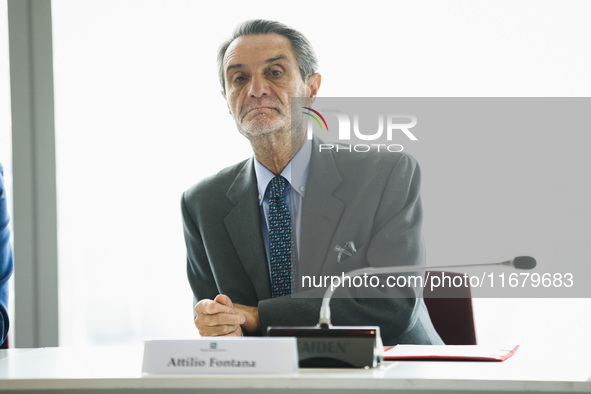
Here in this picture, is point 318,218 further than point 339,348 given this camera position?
Yes

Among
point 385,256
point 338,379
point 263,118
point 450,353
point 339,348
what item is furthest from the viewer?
point 263,118

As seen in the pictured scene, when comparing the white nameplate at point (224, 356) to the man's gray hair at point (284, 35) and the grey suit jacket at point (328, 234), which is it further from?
the man's gray hair at point (284, 35)

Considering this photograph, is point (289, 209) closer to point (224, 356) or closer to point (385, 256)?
point (385, 256)

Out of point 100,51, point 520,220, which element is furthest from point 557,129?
point 100,51

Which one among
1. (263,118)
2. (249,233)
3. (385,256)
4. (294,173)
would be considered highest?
(263,118)

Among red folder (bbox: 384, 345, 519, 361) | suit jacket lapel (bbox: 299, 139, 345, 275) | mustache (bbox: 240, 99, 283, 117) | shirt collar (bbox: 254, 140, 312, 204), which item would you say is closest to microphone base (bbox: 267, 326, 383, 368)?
red folder (bbox: 384, 345, 519, 361)

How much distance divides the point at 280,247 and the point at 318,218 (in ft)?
0.50

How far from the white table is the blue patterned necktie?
2.54ft

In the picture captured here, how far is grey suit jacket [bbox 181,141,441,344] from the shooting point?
1.81 metres

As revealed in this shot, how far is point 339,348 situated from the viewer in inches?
46.3

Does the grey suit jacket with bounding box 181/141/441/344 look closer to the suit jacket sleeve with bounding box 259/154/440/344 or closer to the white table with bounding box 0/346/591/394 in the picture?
the suit jacket sleeve with bounding box 259/154/440/344

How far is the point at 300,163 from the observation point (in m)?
2.17

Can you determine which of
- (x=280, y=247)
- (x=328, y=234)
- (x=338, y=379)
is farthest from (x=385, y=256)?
(x=338, y=379)

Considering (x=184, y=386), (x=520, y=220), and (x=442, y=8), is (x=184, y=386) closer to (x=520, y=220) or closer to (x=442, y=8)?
(x=520, y=220)
